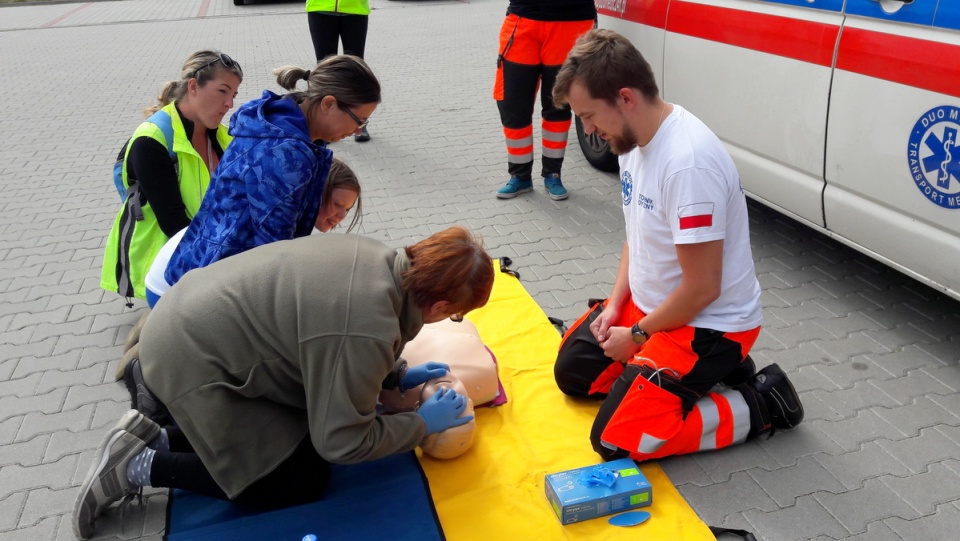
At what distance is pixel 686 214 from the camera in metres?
2.50

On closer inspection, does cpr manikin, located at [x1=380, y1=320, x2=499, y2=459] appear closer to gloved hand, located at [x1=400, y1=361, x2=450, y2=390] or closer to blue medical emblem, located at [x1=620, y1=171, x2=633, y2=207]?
gloved hand, located at [x1=400, y1=361, x2=450, y2=390]

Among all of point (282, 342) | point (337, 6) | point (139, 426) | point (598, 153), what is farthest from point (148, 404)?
point (337, 6)

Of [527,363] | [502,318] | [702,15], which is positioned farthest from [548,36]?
[527,363]

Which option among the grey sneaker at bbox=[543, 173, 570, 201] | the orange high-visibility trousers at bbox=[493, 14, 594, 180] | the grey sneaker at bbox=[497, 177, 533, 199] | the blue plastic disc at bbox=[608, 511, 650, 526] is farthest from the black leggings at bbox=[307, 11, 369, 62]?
the blue plastic disc at bbox=[608, 511, 650, 526]

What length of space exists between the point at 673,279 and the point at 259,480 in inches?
60.6

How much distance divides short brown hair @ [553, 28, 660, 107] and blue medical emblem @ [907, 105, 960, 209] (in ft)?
3.75

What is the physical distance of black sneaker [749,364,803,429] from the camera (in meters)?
2.84

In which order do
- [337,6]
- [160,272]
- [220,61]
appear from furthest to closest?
[337,6]
[220,61]
[160,272]

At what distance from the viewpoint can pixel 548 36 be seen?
484 cm

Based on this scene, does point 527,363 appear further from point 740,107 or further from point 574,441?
point 740,107

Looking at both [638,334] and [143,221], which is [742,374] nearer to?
[638,334]

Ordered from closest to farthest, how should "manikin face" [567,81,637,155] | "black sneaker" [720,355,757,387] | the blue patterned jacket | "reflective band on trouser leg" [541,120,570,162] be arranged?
"manikin face" [567,81,637,155], the blue patterned jacket, "black sneaker" [720,355,757,387], "reflective band on trouser leg" [541,120,570,162]

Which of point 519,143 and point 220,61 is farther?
point 519,143

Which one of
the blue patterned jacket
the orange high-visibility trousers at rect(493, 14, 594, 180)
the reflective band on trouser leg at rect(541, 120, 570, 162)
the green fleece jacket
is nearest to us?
the green fleece jacket
